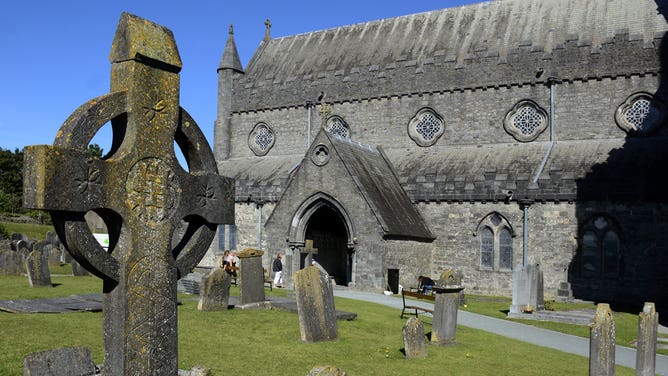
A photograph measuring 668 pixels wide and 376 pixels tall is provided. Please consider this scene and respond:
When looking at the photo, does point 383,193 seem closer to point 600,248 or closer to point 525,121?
point 525,121

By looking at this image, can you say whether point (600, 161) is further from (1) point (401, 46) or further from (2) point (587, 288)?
(1) point (401, 46)

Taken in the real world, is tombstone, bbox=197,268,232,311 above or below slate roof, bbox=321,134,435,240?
below

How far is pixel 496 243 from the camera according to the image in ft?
91.7

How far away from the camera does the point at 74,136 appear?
5258 millimetres

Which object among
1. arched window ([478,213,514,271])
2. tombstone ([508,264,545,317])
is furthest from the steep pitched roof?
tombstone ([508,264,545,317])

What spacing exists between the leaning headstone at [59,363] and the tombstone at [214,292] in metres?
8.99

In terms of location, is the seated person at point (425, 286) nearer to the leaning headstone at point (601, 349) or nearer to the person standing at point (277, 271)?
the person standing at point (277, 271)

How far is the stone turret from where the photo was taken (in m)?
39.4

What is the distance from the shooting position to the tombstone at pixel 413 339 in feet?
39.1

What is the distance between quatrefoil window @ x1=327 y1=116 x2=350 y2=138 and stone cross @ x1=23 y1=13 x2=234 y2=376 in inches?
1169

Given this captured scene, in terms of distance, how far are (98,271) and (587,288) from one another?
23796 millimetres

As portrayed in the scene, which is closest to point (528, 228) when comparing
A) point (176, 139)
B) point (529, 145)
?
point (529, 145)

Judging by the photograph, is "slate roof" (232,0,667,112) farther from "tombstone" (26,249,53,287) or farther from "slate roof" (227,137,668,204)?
"tombstone" (26,249,53,287)

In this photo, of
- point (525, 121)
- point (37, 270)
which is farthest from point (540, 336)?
point (525, 121)
